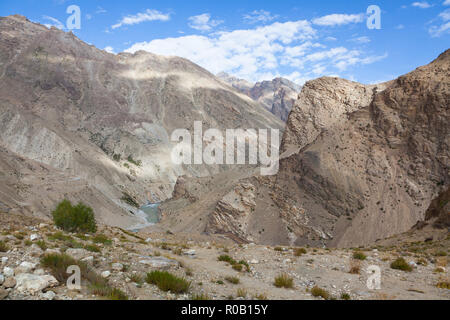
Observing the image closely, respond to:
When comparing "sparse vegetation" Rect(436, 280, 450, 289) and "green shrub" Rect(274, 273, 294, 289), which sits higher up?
"green shrub" Rect(274, 273, 294, 289)

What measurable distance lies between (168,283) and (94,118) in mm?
134073

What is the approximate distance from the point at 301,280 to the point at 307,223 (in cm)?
2784

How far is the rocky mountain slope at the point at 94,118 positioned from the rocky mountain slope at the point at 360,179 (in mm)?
36138

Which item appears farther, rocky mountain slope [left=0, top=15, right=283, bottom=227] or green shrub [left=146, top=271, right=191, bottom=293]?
rocky mountain slope [left=0, top=15, right=283, bottom=227]

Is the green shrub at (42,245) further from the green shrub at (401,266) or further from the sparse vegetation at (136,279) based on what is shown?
the green shrub at (401,266)

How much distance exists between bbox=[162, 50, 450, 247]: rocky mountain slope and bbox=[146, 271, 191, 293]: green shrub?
28476 mm

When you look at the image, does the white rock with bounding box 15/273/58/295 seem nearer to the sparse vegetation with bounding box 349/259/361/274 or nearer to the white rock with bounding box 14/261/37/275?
the white rock with bounding box 14/261/37/275

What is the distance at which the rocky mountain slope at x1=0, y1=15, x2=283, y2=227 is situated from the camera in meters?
71.5

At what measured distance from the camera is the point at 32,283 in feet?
21.1

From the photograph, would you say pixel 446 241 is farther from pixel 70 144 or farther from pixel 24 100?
pixel 24 100

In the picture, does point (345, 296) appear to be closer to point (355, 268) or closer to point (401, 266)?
point (355, 268)

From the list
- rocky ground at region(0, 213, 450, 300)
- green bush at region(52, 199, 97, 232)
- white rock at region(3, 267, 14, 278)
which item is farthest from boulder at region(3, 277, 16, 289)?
green bush at region(52, 199, 97, 232)

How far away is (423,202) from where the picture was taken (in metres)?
33.1

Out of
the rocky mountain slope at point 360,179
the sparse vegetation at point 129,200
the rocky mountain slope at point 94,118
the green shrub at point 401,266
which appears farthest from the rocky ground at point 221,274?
the sparse vegetation at point 129,200
